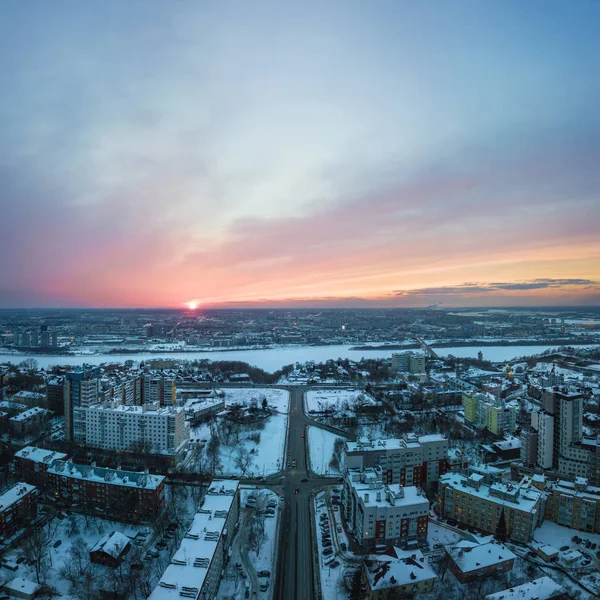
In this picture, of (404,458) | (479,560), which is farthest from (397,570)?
(404,458)

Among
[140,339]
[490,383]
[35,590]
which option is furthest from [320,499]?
[140,339]

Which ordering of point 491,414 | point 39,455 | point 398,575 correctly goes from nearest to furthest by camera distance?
point 398,575, point 39,455, point 491,414

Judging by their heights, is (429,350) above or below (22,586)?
below

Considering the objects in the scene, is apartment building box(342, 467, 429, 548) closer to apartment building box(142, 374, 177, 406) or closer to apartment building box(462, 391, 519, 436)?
apartment building box(462, 391, 519, 436)

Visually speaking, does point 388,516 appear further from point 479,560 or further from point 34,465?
point 34,465

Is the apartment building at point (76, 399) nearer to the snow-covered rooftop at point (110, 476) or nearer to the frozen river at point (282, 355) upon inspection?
the snow-covered rooftop at point (110, 476)

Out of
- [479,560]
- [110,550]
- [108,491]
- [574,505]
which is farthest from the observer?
[108,491]
